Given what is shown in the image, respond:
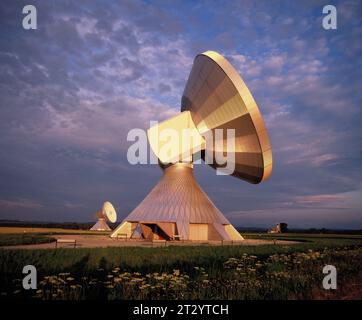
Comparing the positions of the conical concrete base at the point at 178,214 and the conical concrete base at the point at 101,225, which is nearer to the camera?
the conical concrete base at the point at 178,214

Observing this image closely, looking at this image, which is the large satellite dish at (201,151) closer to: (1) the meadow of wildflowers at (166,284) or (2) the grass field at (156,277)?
(2) the grass field at (156,277)

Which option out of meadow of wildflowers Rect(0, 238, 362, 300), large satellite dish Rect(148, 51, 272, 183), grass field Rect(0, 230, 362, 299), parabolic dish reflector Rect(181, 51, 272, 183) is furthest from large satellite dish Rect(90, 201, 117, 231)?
meadow of wildflowers Rect(0, 238, 362, 300)

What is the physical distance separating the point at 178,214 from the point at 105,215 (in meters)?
43.1

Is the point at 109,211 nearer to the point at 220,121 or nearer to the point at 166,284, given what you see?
the point at 220,121

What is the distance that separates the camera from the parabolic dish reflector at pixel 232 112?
20.0 m

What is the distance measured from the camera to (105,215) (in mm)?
71312

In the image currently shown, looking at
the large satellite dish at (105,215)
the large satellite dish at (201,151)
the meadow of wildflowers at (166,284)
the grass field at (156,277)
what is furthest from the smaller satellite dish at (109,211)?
the meadow of wildflowers at (166,284)

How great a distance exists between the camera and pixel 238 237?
114 ft

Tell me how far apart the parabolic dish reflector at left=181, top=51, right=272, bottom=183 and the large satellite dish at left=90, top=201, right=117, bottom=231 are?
152 feet

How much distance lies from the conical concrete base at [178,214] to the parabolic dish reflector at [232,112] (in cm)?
629

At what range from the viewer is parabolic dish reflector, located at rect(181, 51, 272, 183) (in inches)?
786

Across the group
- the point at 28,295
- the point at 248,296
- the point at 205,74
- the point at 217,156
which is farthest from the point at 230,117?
the point at 28,295
